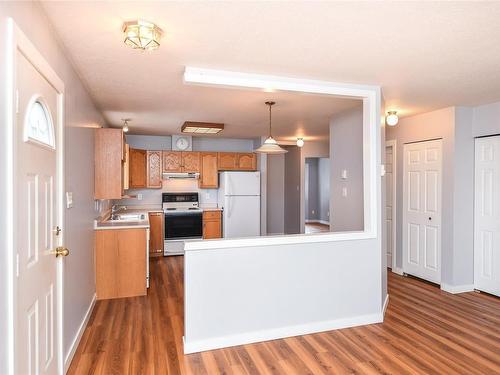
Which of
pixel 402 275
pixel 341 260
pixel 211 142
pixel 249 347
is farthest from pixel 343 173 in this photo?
pixel 211 142

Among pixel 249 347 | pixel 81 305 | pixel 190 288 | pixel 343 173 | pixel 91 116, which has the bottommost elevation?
pixel 249 347

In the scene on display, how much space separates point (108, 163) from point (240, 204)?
3.07 m

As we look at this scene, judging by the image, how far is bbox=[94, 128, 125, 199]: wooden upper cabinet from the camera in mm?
3768

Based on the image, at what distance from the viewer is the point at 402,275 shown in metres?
4.92

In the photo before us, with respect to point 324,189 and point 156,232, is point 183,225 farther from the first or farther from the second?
point 324,189

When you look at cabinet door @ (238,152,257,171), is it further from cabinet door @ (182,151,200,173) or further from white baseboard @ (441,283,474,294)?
white baseboard @ (441,283,474,294)

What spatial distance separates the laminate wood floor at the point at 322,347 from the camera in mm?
2459

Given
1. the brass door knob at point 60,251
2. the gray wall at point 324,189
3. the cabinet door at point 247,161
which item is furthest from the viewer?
the gray wall at point 324,189

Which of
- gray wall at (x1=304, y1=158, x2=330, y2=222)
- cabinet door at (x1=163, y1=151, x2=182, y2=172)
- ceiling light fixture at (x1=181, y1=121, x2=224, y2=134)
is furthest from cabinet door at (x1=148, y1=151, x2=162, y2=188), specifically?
gray wall at (x1=304, y1=158, x2=330, y2=222)

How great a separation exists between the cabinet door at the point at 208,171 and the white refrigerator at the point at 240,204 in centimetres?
28

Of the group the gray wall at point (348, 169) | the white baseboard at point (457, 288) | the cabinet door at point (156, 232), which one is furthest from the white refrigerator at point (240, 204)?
the white baseboard at point (457, 288)

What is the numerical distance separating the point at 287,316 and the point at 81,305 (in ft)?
6.12

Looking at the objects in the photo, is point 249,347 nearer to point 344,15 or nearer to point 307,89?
point 307,89

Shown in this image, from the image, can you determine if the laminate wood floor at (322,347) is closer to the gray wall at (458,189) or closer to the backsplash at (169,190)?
the gray wall at (458,189)
